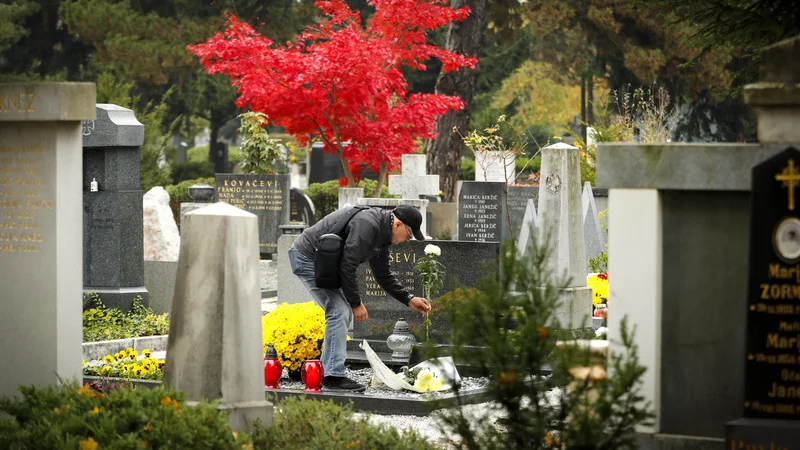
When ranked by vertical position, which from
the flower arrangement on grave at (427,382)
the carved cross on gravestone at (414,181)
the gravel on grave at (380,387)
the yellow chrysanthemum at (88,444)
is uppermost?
the carved cross on gravestone at (414,181)

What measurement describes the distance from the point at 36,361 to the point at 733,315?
4.14 meters

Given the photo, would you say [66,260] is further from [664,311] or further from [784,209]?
[784,209]

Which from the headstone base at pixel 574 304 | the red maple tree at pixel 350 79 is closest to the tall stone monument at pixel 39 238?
the headstone base at pixel 574 304

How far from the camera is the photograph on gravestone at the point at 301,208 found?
25641 mm

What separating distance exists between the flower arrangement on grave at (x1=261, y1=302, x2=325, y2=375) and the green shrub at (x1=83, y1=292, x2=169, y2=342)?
2.22m

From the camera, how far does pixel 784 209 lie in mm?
6086

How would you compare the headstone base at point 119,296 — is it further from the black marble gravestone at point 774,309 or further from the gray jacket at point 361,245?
the black marble gravestone at point 774,309

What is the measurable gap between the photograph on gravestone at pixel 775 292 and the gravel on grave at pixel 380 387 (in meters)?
3.85

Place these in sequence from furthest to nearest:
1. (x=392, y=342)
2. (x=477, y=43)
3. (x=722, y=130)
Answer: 1. (x=722, y=130)
2. (x=477, y=43)
3. (x=392, y=342)

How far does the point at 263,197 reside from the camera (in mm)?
21438

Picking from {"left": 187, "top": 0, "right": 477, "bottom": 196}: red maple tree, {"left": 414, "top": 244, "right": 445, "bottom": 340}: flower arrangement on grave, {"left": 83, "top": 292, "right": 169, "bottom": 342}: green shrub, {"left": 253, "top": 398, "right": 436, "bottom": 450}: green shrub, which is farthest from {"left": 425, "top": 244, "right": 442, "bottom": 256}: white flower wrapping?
{"left": 187, "top": 0, "right": 477, "bottom": 196}: red maple tree

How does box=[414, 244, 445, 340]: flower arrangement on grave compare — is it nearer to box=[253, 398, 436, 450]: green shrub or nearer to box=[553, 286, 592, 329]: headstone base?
box=[553, 286, 592, 329]: headstone base

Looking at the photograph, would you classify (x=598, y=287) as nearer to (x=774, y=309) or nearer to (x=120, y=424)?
(x=774, y=309)

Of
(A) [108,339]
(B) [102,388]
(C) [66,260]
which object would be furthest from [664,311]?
(A) [108,339]
